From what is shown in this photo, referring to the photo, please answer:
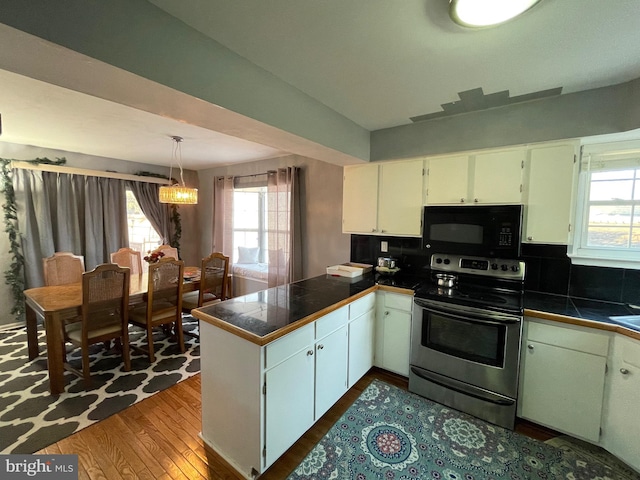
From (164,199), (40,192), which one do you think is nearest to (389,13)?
(164,199)

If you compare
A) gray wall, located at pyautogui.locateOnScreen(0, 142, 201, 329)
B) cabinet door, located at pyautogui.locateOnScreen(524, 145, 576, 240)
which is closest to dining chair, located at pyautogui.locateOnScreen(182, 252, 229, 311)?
gray wall, located at pyautogui.locateOnScreen(0, 142, 201, 329)

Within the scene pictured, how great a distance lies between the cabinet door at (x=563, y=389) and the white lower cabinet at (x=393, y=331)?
840 mm

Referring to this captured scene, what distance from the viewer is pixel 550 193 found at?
2041mm

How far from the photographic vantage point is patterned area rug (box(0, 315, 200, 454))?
1825 millimetres

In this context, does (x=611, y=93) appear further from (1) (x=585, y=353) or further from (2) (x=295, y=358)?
(2) (x=295, y=358)

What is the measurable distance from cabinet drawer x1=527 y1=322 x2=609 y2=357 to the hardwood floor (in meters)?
0.69

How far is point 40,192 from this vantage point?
3.60 meters

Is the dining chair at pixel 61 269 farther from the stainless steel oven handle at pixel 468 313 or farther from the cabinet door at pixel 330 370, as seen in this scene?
the stainless steel oven handle at pixel 468 313

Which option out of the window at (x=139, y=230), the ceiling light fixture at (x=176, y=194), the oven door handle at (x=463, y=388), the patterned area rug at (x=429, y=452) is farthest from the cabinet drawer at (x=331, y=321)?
the window at (x=139, y=230)

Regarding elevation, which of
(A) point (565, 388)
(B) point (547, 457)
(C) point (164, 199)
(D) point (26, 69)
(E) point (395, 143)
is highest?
(E) point (395, 143)

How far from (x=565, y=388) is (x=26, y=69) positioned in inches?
133

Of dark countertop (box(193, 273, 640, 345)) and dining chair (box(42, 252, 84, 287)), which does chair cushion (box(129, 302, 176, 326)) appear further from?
dark countertop (box(193, 273, 640, 345))

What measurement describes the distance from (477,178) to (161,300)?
3413 millimetres

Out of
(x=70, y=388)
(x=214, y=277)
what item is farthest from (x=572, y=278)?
(x=70, y=388)
